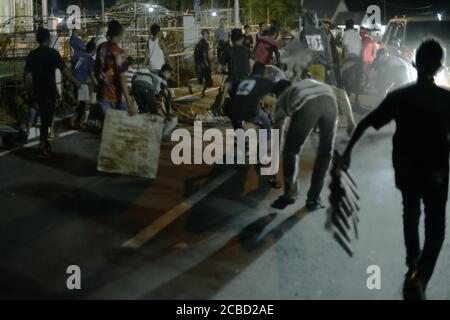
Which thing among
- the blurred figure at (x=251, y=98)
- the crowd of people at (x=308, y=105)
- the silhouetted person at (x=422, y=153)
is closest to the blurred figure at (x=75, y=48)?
the crowd of people at (x=308, y=105)

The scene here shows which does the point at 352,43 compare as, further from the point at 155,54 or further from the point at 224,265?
the point at 224,265

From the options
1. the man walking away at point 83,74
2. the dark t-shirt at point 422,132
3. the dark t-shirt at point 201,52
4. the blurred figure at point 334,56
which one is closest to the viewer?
the dark t-shirt at point 422,132

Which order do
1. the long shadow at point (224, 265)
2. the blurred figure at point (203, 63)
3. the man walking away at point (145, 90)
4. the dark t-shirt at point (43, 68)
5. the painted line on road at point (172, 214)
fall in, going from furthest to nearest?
the blurred figure at point (203, 63), the man walking away at point (145, 90), the dark t-shirt at point (43, 68), the painted line on road at point (172, 214), the long shadow at point (224, 265)

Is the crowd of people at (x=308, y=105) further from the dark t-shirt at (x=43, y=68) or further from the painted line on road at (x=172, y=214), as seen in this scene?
the painted line on road at (x=172, y=214)

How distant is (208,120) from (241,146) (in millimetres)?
2988

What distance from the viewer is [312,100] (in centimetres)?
697

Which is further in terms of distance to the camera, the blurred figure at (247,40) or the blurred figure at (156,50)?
the blurred figure at (247,40)

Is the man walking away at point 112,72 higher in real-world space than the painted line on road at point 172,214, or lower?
higher

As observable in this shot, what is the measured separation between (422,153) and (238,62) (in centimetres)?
739

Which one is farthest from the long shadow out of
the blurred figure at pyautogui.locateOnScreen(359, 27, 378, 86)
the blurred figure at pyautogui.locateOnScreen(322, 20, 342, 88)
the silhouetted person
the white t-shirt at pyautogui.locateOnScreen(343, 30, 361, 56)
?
the blurred figure at pyautogui.locateOnScreen(359, 27, 378, 86)

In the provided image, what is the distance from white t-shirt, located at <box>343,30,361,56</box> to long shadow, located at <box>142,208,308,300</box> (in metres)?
9.68

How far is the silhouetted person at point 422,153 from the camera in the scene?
4836 millimetres

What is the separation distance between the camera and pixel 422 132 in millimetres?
4844
